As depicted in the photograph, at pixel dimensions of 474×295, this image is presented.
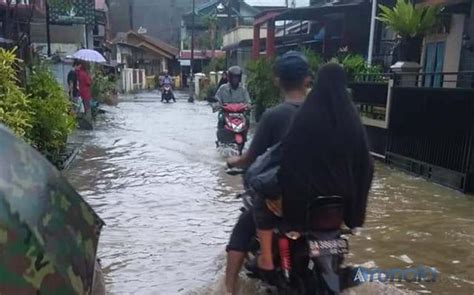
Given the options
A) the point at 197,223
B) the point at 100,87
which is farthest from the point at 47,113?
the point at 100,87

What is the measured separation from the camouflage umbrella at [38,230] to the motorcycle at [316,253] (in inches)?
47.4

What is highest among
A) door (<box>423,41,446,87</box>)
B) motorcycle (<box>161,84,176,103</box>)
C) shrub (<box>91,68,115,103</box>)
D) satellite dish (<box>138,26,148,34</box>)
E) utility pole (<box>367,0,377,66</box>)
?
satellite dish (<box>138,26,148,34</box>)

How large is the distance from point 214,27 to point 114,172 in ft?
123

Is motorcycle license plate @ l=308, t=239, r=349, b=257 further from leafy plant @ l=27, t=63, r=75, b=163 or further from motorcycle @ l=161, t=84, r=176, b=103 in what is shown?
A: motorcycle @ l=161, t=84, r=176, b=103

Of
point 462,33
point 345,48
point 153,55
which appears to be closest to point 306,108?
point 462,33

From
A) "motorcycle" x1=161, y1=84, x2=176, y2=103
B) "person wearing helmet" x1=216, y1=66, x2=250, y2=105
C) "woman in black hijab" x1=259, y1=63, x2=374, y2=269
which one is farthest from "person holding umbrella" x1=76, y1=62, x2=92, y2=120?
"motorcycle" x1=161, y1=84, x2=176, y2=103

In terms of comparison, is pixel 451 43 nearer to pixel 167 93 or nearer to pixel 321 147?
pixel 321 147

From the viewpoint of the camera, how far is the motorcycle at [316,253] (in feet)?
9.88

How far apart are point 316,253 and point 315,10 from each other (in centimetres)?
1452

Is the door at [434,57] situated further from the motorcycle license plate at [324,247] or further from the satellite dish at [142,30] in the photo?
the satellite dish at [142,30]

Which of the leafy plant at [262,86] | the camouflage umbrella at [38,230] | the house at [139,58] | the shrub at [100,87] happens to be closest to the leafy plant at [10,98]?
the camouflage umbrella at [38,230]

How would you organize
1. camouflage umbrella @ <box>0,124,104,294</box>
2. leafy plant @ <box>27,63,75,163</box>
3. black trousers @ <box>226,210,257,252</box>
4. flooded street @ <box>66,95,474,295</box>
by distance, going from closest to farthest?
1. camouflage umbrella @ <box>0,124,104,294</box>
2. black trousers @ <box>226,210,257,252</box>
3. flooded street @ <box>66,95,474,295</box>
4. leafy plant @ <box>27,63,75,163</box>

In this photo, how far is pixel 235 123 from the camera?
970 cm

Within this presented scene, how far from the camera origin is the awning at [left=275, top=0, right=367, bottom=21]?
16312 millimetres
